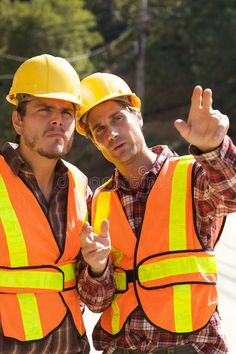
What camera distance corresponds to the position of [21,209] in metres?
2.96

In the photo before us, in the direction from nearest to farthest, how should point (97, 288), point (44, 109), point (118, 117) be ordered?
point (97, 288) → point (44, 109) → point (118, 117)

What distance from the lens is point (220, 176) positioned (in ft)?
8.46

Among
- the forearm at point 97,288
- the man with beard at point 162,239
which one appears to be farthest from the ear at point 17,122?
the forearm at point 97,288

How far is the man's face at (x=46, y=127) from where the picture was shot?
118 inches

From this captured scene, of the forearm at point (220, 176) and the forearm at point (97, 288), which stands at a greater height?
the forearm at point (220, 176)

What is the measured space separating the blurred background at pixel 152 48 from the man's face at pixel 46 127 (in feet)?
54.8

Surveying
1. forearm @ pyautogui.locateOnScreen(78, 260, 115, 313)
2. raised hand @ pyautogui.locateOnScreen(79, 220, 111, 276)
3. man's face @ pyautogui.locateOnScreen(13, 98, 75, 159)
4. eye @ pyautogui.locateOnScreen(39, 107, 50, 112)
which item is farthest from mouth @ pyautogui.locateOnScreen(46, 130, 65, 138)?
forearm @ pyautogui.locateOnScreen(78, 260, 115, 313)

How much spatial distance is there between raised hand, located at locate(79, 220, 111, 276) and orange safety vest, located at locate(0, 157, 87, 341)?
0.17 metres

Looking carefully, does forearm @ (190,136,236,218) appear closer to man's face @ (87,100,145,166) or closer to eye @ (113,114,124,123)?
man's face @ (87,100,145,166)

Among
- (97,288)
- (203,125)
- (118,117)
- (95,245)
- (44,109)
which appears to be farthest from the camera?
(118,117)

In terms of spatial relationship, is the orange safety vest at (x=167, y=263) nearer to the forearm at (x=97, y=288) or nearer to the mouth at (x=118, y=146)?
the forearm at (x=97, y=288)

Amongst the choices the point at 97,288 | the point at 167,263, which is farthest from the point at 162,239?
the point at 97,288

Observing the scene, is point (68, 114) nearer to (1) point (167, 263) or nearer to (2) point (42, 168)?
(2) point (42, 168)

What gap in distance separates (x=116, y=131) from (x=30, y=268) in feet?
2.69
